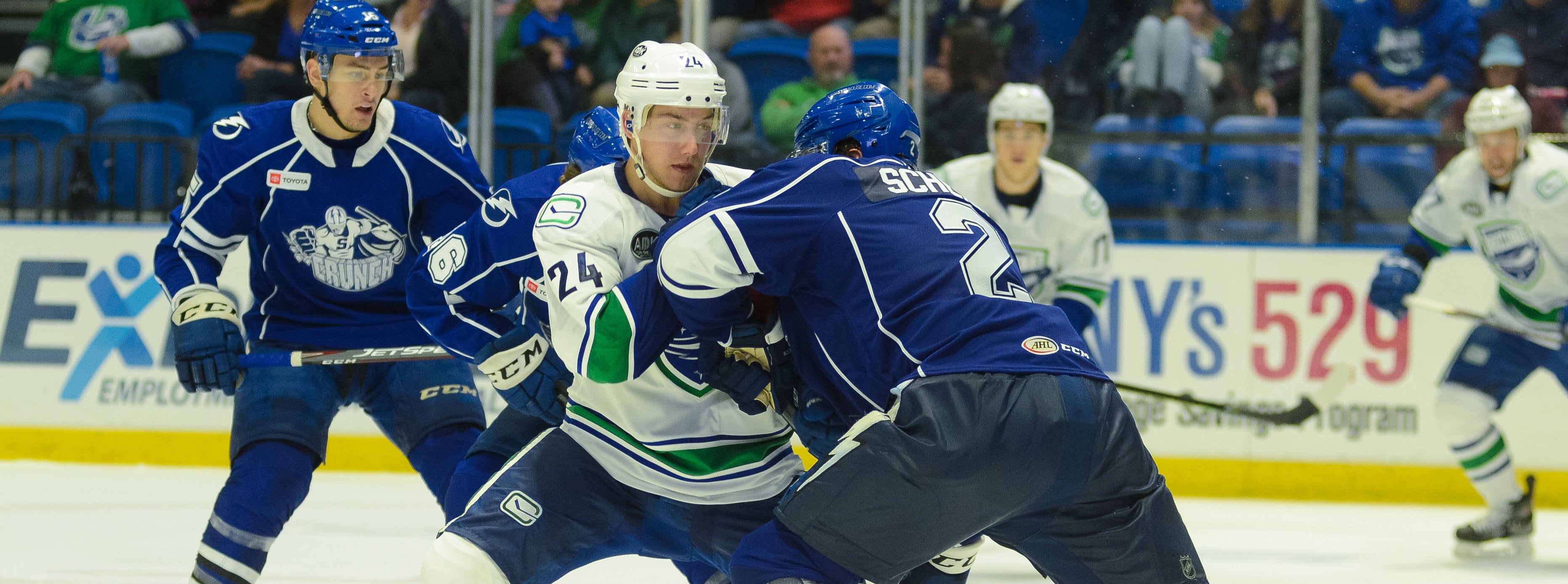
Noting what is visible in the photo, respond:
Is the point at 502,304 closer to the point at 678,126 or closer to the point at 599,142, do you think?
the point at 599,142

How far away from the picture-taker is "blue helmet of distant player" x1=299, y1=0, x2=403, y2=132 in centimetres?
308

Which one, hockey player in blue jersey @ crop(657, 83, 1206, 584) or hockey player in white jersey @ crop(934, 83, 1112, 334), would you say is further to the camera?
hockey player in white jersey @ crop(934, 83, 1112, 334)

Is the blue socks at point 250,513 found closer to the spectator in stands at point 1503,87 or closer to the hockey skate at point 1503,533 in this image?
the hockey skate at point 1503,533

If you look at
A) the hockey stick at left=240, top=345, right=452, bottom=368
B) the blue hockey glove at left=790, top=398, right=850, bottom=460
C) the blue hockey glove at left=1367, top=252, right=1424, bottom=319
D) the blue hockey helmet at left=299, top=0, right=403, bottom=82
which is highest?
the blue hockey helmet at left=299, top=0, right=403, bottom=82

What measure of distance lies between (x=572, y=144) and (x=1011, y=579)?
1.91 m

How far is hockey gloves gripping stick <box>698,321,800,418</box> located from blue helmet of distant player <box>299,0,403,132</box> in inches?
44.5

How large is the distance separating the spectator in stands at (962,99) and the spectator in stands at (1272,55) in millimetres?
890

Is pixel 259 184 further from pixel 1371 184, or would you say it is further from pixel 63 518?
pixel 1371 184

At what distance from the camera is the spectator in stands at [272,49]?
6402 mm

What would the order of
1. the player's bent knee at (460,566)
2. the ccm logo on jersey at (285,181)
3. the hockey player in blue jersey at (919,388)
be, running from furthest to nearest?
the ccm logo on jersey at (285,181) < the player's bent knee at (460,566) < the hockey player in blue jersey at (919,388)

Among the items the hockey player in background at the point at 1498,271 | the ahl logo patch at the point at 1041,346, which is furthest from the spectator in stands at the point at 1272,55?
the ahl logo patch at the point at 1041,346

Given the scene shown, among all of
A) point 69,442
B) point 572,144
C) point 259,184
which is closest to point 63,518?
point 69,442

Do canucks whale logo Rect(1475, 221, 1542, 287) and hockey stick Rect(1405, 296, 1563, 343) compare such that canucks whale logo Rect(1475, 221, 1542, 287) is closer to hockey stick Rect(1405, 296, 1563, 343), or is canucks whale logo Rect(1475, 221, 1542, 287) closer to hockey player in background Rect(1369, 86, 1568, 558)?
hockey player in background Rect(1369, 86, 1568, 558)

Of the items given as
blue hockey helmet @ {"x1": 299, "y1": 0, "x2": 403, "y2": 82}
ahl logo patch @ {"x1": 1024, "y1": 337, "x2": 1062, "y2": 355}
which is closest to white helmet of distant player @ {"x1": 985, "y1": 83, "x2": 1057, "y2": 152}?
blue hockey helmet @ {"x1": 299, "y1": 0, "x2": 403, "y2": 82}
